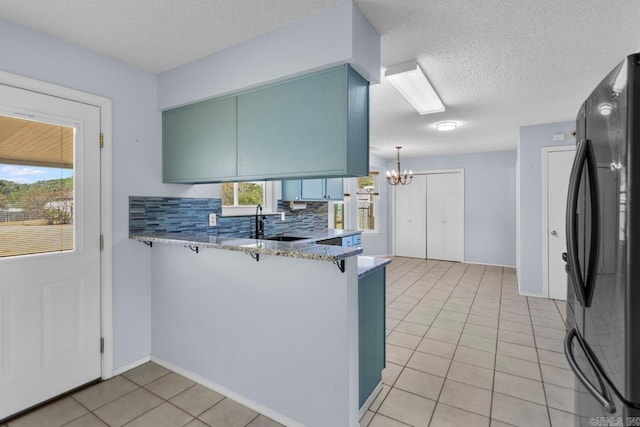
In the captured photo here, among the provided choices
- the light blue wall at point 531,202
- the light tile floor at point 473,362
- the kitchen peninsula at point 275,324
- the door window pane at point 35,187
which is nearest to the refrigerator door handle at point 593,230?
the kitchen peninsula at point 275,324

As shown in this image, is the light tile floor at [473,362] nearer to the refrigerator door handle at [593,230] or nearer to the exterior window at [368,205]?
the refrigerator door handle at [593,230]

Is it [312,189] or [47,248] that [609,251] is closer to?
[47,248]

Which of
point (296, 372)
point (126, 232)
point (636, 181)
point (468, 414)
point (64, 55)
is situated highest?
point (64, 55)

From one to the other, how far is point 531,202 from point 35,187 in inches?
217

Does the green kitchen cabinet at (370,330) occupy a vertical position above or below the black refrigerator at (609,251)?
below

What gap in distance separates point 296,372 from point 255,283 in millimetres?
586

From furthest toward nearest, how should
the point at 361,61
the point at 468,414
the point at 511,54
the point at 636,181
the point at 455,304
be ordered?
the point at 455,304 < the point at 511,54 < the point at 468,414 < the point at 361,61 < the point at 636,181

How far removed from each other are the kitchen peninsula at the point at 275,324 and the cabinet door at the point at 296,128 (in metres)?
0.50

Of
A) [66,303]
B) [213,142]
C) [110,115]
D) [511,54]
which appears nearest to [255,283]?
[213,142]

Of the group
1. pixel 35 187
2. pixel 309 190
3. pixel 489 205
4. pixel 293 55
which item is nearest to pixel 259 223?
pixel 309 190

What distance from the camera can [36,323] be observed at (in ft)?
6.76

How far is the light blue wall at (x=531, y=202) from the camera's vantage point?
4469mm

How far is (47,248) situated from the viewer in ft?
6.96

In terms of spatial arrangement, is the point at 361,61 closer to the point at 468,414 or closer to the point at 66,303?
the point at 468,414
